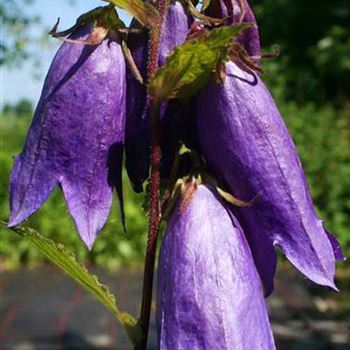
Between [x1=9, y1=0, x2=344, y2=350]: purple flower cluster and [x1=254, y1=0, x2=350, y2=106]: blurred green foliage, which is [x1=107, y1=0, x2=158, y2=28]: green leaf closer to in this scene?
[x1=9, y1=0, x2=344, y2=350]: purple flower cluster

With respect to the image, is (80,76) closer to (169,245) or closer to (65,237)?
(169,245)

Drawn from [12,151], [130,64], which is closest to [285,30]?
[12,151]

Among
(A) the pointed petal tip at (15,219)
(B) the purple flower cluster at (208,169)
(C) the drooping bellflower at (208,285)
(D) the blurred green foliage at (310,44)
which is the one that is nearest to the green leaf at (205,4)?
(B) the purple flower cluster at (208,169)

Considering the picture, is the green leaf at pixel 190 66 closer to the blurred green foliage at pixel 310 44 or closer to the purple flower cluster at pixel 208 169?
the purple flower cluster at pixel 208 169

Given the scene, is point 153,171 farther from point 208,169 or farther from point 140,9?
point 140,9

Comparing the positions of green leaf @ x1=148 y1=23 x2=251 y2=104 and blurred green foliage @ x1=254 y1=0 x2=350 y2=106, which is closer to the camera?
green leaf @ x1=148 y1=23 x2=251 y2=104

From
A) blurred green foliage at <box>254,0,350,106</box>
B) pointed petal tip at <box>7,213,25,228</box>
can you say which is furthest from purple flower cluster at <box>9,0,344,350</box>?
blurred green foliage at <box>254,0,350,106</box>
